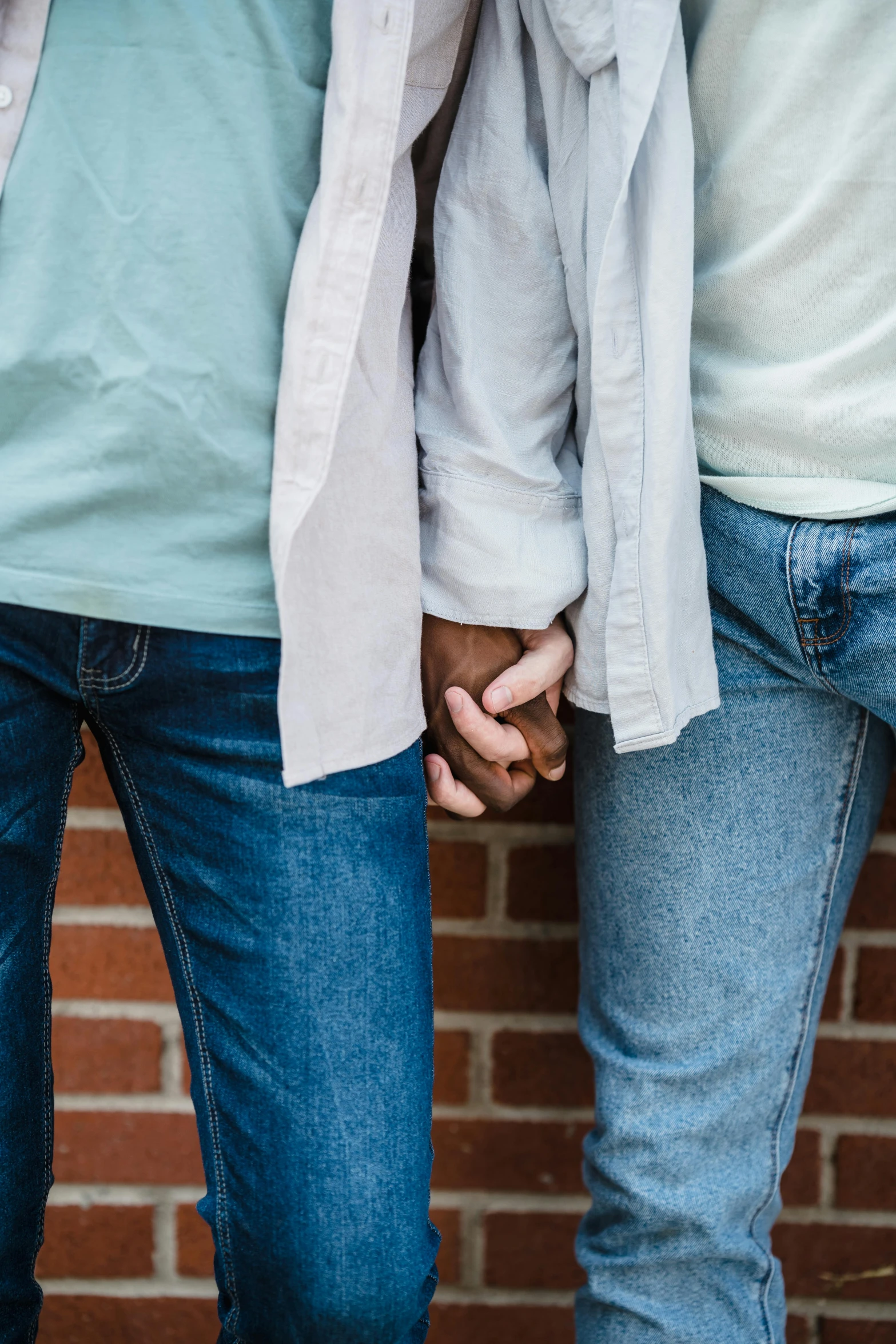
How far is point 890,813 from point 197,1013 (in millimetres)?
802

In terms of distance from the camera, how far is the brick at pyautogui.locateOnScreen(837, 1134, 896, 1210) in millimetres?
1344

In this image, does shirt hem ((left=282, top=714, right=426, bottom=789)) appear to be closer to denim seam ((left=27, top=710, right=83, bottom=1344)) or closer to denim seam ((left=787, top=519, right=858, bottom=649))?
denim seam ((left=27, top=710, right=83, bottom=1344))

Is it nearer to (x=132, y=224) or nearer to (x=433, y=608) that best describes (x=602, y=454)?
(x=433, y=608)

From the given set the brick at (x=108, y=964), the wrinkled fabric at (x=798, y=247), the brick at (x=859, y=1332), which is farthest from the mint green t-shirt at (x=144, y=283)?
the brick at (x=859, y=1332)

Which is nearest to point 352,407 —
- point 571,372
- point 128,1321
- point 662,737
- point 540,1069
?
point 571,372

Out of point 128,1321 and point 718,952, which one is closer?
point 718,952

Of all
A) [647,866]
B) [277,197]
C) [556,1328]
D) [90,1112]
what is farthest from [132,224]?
[556,1328]

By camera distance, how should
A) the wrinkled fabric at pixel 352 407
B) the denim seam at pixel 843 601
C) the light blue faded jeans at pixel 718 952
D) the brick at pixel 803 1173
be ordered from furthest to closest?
the brick at pixel 803 1173
the light blue faded jeans at pixel 718 952
the denim seam at pixel 843 601
the wrinkled fabric at pixel 352 407

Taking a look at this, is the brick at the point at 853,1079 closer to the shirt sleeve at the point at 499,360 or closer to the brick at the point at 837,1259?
the brick at the point at 837,1259

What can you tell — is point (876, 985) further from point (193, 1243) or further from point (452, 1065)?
point (193, 1243)

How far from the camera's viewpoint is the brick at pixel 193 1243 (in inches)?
53.7

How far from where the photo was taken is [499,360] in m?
0.88

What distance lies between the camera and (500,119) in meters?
0.87

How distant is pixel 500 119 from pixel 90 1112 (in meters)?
1.16
